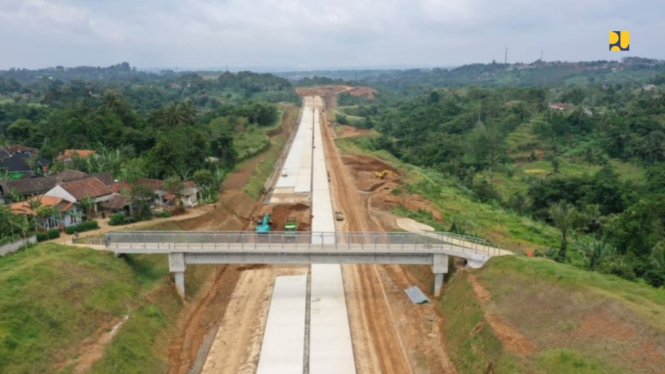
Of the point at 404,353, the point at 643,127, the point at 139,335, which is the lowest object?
the point at 404,353

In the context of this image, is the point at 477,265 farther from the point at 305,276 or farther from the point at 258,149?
the point at 258,149

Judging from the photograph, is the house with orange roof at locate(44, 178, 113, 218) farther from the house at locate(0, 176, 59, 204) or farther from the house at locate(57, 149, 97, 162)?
the house at locate(57, 149, 97, 162)

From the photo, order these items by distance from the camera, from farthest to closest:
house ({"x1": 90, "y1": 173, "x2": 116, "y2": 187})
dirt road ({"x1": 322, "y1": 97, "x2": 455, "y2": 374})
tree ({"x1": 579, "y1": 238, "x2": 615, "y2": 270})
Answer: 1. house ({"x1": 90, "y1": 173, "x2": 116, "y2": 187})
2. tree ({"x1": 579, "y1": 238, "x2": 615, "y2": 270})
3. dirt road ({"x1": 322, "y1": 97, "x2": 455, "y2": 374})

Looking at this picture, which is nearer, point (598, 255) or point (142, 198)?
point (598, 255)

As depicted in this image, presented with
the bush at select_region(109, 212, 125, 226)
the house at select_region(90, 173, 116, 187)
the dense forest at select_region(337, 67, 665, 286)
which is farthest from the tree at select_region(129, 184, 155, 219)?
the dense forest at select_region(337, 67, 665, 286)

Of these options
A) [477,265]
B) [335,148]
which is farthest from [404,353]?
[335,148]

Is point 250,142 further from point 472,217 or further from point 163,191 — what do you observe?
point 472,217

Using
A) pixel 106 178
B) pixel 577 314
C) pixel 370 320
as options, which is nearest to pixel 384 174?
pixel 106 178
